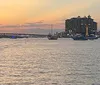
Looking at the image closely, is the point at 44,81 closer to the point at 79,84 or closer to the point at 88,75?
the point at 79,84

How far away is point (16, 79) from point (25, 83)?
2273 millimetres

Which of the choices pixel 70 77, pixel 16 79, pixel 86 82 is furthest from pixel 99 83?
pixel 16 79

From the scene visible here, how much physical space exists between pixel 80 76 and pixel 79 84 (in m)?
4.59

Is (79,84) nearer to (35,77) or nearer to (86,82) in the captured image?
(86,82)

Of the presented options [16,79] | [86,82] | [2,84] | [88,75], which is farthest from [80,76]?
[2,84]

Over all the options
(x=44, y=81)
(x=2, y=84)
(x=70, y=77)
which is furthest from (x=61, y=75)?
(x=2, y=84)

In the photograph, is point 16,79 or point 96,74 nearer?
point 16,79

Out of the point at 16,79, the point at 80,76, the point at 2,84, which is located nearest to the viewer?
the point at 2,84

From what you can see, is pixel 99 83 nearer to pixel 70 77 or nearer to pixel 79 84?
pixel 79 84

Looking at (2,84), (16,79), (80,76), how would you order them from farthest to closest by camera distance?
(80,76) < (16,79) < (2,84)

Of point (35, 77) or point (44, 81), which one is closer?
point (44, 81)

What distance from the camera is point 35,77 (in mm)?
32781

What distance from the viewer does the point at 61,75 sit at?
34.2 meters

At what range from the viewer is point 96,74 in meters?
34.8
